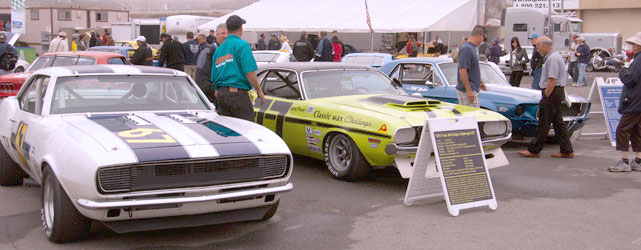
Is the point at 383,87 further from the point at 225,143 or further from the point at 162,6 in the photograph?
the point at 162,6

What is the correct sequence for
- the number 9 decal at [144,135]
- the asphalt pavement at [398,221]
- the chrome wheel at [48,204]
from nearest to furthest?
1. the number 9 decal at [144,135]
2. the chrome wheel at [48,204]
3. the asphalt pavement at [398,221]

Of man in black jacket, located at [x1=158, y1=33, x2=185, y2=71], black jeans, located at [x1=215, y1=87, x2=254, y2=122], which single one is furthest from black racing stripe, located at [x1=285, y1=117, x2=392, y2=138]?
man in black jacket, located at [x1=158, y1=33, x2=185, y2=71]

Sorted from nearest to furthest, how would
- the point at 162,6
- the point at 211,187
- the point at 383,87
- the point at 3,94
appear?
the point at 211,187 < the point at 383,87 < the point at 3,94 < the point at 162,6

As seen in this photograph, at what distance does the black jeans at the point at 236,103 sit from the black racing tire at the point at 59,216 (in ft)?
7.45

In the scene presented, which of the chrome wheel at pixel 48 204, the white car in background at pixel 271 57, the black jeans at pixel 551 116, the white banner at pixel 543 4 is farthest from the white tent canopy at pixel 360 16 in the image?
the chrome wheel at pixel 48 204

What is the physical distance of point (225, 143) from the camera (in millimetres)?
4754

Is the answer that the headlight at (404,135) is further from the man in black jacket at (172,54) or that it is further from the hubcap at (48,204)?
the man in black jacket at (172,54)

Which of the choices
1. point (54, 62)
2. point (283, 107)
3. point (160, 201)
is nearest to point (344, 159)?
point (283, 107)

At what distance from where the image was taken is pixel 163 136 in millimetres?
4750

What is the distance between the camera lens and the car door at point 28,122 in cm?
521

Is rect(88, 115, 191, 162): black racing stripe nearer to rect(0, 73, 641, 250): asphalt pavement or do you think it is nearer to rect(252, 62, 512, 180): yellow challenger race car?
rect(0, 73, 641, 250): asphalt pavement

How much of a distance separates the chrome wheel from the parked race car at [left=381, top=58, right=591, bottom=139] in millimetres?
6344

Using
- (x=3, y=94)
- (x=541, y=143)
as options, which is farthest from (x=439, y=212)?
(x=3, y=94)

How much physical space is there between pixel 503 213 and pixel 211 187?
9.29 feet
